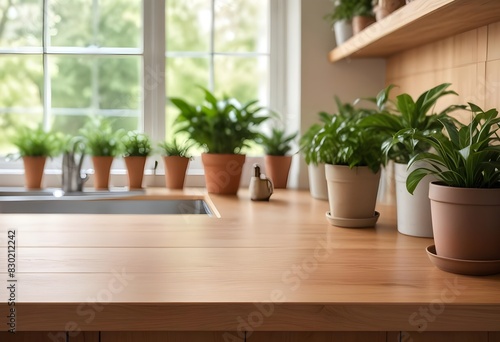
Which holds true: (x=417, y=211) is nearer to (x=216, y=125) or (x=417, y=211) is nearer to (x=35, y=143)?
(x=216, y=125)

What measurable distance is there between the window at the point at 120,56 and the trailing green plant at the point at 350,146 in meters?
1.07

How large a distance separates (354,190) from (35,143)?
1.45 metres

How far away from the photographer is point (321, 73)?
2.70 m

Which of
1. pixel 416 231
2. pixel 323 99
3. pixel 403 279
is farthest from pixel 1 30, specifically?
pixel 403 279

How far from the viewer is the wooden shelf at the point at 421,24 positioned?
150 cm

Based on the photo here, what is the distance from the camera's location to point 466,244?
50.3 inches

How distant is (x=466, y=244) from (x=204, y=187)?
164 cm

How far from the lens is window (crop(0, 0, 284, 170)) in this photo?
279cm
